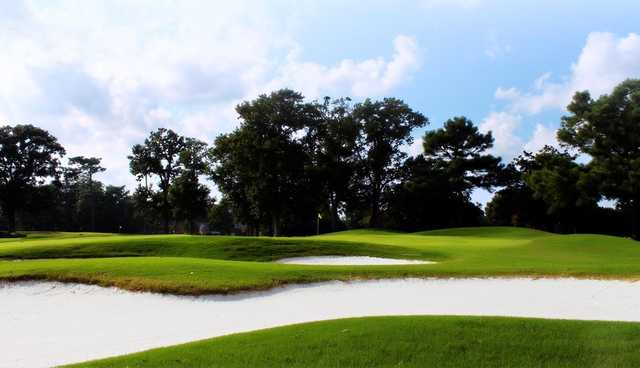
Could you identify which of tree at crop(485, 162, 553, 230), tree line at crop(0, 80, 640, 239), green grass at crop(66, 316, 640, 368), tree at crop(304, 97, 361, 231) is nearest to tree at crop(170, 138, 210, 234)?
A: tree line at crop(0, 80, 640, 239)

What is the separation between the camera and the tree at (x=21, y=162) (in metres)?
71.4

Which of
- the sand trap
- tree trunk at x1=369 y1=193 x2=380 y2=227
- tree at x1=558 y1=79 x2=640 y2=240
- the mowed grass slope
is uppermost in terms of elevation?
tree at x1=558 y1=79 x2=640 y2=240

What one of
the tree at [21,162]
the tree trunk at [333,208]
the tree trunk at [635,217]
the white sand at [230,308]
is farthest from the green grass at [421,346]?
the tree at [21,162]

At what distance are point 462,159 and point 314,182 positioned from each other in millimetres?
16436

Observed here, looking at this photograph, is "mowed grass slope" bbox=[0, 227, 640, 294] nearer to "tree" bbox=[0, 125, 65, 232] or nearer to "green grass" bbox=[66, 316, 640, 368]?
"green grass" bbox=[66, 316, 640, 368]

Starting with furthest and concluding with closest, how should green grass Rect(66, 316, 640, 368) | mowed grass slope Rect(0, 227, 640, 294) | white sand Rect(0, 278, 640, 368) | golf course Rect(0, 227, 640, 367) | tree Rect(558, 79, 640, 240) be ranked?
1. tree Rect(558, 79, 640, 240)
2. mowed grass slope Rect(0, 227, 640, 294)
3. white sand Rect(0, 278, 640, 368)
4. golf course Rect(0, 227, 640, 367)
5. green grass Rect(66, 316, 640, 368)

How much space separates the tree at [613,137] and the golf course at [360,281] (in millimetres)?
21272

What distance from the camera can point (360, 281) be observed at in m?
15.5

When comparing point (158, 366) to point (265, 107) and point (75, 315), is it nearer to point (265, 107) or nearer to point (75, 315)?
point (75, 315)

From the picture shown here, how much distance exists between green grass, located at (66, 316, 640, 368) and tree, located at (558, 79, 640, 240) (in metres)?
42.4

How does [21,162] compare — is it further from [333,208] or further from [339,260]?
[339,260]

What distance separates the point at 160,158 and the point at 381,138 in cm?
3004

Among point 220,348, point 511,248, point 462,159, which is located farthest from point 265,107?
point 220,348

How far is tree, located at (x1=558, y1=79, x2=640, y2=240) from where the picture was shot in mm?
47312
